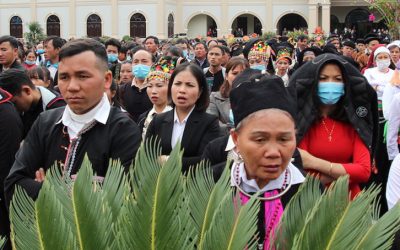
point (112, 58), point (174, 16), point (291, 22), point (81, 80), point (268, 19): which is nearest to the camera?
point (81, 80)

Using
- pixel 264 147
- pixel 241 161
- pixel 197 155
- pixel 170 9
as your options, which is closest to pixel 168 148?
pixel 197 155

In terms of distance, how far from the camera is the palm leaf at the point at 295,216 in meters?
1.33

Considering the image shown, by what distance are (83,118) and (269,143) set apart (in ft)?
3.70

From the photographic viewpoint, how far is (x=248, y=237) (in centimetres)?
117

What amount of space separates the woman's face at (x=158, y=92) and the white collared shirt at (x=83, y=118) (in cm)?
263

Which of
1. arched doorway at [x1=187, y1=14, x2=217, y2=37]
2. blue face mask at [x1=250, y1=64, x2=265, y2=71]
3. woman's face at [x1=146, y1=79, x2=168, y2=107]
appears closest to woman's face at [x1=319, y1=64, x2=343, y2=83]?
woman's face at [x1=146, y1=79, x2=168, y2=107]

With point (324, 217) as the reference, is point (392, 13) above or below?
above

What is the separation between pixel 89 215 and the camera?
49.8 inches

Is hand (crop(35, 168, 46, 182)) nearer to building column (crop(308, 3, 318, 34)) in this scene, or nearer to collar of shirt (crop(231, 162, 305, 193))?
collar of shirt (crop(231, 162, 305, 193))

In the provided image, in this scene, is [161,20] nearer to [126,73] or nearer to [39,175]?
[126,73]

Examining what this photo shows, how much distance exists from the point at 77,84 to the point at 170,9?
5192cm

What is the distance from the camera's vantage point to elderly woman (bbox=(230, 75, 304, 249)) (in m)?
2.24

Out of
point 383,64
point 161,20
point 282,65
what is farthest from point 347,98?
point 161,20

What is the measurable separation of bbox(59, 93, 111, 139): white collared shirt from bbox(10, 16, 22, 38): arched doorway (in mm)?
54321
